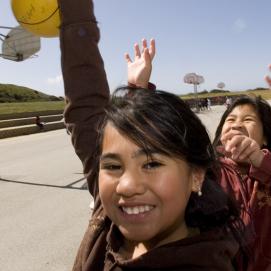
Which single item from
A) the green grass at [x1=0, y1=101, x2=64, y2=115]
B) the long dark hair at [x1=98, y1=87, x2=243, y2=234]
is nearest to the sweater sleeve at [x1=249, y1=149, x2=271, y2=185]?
the long dark hair at [x1=98, y1=87, x2=243, y2=234]

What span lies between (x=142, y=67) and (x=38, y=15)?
867 mm

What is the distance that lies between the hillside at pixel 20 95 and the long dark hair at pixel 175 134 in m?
52.5

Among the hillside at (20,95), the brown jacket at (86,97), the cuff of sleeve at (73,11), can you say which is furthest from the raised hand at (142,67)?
the hillside at (20,95)

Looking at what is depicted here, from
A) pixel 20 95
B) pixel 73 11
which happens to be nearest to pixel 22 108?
pixel 73 11

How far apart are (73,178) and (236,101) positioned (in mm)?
5777

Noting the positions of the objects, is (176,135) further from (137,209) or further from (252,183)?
(252,183)

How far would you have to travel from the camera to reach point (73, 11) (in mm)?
1579

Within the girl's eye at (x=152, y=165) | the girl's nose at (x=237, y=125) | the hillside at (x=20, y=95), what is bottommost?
the hillside at (x=20, y=95)

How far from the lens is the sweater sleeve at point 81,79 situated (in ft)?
5.04

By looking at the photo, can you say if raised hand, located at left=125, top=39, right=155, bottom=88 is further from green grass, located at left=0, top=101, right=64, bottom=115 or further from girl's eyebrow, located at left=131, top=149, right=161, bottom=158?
green grass, located at left=0, top=101, right=64, bottom=115

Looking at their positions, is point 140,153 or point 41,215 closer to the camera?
point 140,153

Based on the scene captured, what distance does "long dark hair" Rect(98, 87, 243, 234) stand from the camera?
119cm

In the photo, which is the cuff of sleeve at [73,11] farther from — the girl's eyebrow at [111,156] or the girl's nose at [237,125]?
the girl's nose at [237,125]

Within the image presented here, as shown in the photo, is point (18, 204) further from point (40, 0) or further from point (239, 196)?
point (239, 196)
